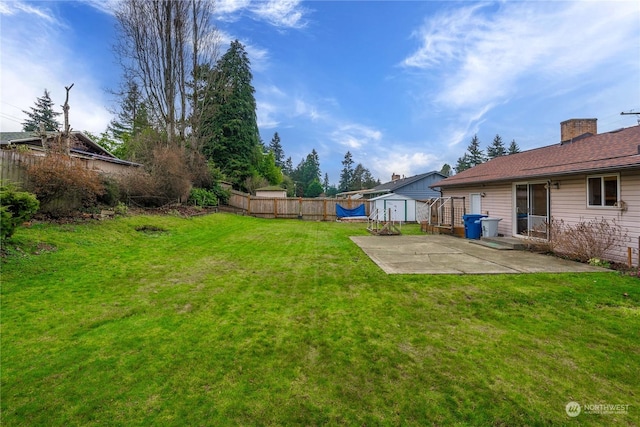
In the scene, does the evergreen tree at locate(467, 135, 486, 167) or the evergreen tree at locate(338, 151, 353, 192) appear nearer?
the evergreen tree at locate(467, 135, 486, 167)

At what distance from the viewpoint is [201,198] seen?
15578 millimetres

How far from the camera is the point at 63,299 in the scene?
366 cm

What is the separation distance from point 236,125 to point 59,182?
66.6 ft

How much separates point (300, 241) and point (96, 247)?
18.0 ft

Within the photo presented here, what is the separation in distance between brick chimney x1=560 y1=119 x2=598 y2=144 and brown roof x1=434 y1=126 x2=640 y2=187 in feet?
1.27

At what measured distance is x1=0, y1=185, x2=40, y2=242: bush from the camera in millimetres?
4316

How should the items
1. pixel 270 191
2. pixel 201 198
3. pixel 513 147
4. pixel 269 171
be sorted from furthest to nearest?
pixel 513 147 < pixel 269 171 < pixel 270 191 < pixel 201 198

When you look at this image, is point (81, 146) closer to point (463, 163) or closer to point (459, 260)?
point (459, 260)

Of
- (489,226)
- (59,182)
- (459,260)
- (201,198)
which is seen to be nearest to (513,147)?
(489,226)

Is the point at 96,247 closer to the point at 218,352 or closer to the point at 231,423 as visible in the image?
the point at 218,352

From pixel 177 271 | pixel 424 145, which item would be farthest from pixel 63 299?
pixel 424 145

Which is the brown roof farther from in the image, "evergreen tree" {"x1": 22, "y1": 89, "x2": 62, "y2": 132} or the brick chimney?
"evergreen tree" {"x1": 22, "y1": 89, "x2": 62, "y2": 132}

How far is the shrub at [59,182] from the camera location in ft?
20.9

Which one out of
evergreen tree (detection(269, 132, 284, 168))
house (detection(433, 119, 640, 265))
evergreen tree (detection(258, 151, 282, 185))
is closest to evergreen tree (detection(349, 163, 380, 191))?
evergreen tree (detection(269, 132, 284, 168))
